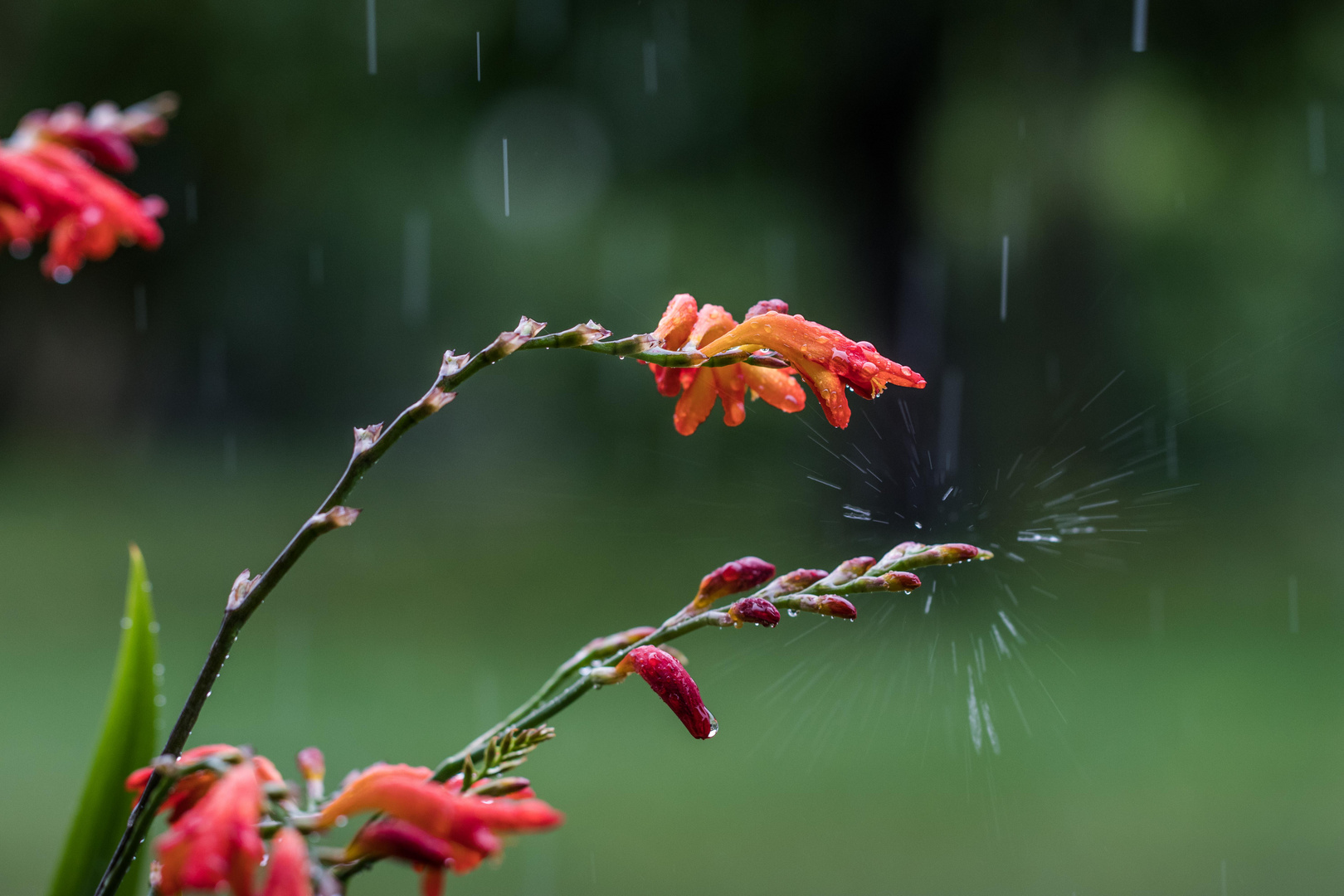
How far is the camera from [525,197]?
6.48 m

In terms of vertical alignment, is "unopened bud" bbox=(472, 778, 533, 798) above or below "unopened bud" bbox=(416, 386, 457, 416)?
below

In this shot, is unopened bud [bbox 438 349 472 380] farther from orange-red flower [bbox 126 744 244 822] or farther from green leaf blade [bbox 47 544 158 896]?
green leaf blade [bbox 47 544 158 896]

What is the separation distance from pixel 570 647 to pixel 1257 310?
4.20 m

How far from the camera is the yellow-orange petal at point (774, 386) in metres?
0.52

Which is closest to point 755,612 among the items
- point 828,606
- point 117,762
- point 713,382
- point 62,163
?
point 828,606

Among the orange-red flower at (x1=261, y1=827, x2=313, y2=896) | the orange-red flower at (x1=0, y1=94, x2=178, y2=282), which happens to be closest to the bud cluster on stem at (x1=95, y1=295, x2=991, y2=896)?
the orange-red flower at (x1=261, y1=827, x2=313, y2=896)

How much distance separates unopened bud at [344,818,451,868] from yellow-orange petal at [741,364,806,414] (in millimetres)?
270

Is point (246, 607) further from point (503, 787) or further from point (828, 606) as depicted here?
point (828, 606)

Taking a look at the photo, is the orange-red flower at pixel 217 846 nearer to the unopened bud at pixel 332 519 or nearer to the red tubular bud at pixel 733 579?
the unopened bud at pixel 332 519

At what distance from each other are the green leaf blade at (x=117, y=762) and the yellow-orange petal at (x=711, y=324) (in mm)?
343

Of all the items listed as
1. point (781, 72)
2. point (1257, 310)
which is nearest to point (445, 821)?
point (781, 72)

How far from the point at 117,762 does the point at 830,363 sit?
1.53ft

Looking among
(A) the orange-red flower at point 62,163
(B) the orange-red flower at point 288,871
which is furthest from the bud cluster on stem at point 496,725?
(A) the orange-red flower at point 62,163

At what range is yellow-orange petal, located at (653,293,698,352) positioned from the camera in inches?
18.3
